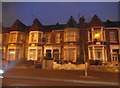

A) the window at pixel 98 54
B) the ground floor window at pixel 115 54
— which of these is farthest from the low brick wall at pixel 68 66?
the ground floor window at pixel 115 54

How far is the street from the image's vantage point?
4.00 m

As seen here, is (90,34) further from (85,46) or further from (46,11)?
(46,11)

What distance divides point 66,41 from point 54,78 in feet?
2.57

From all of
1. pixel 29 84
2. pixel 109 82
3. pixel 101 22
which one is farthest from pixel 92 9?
pixel 29 84

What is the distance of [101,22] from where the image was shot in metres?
4.23

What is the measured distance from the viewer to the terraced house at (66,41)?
414 centimetres

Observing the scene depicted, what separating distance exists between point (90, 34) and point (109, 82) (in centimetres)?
100

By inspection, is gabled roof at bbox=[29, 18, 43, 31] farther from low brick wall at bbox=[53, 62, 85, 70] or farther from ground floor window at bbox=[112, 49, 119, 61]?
ground floor window at bbox=[112, 49, 119, 61]

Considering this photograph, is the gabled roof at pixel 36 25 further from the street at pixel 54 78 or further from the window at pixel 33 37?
the street at pixel 54 78

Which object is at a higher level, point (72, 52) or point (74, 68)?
point (72, 52)

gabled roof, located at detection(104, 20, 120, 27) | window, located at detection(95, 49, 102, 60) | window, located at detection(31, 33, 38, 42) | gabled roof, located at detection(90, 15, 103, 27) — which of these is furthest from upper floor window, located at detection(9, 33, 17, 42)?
gabled roof, located at detection(104, 20, 120, 27)

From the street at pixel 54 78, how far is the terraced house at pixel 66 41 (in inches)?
9.7

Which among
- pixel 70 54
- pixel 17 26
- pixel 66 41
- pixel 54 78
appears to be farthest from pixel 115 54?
pixel 17 26

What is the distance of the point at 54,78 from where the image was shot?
415 cm
